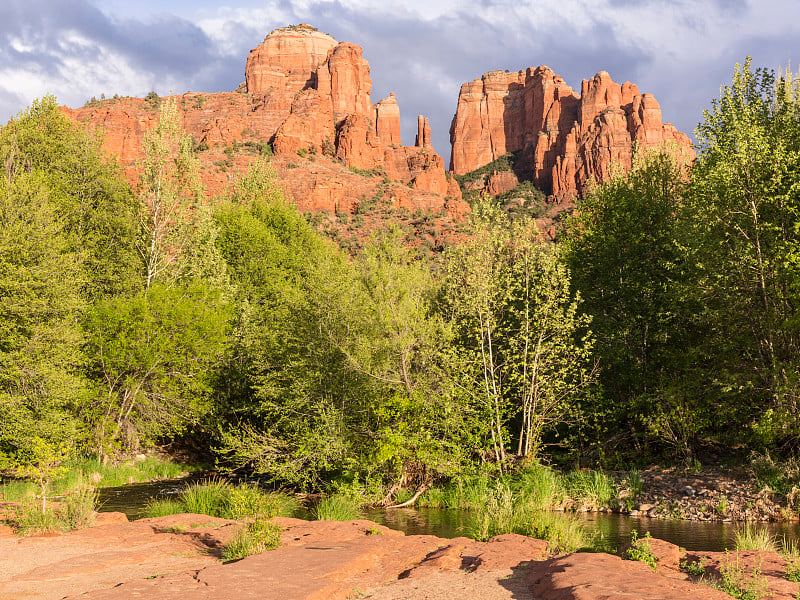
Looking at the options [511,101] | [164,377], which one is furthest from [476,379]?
[511,101]

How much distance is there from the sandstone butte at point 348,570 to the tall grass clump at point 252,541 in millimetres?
229

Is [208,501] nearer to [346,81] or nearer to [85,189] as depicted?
[85,189]

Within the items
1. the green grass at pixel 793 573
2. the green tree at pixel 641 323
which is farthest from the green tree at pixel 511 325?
the green grass at pixel 793 573

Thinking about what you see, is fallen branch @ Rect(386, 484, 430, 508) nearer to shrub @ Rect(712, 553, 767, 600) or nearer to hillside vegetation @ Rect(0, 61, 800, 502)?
hillside vegetation @ Rect(0, 61, 800, 502)

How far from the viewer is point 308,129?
13400cm

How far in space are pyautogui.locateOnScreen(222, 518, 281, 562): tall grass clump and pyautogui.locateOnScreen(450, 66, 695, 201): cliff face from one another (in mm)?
129753

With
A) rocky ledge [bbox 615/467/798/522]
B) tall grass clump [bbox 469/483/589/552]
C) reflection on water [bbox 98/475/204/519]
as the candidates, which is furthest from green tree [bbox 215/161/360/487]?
rocky ledge [bbox 615/467/798/522]

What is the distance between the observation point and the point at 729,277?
685 inches

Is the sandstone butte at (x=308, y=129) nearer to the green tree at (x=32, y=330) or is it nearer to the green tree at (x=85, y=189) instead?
the green tree at (x=85, y=189)

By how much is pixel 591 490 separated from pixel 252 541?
12.0 m

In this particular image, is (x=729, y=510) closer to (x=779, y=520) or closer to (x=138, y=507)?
(x=779, y=520)

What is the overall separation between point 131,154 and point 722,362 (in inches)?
4960

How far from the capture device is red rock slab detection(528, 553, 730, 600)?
606 cm

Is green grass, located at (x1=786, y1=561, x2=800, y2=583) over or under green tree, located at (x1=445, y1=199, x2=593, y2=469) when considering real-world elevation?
under
